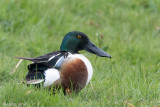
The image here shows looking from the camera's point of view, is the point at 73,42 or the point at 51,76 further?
the point at 73,42

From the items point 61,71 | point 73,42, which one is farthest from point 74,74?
point 73,42

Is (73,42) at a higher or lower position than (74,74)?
higher

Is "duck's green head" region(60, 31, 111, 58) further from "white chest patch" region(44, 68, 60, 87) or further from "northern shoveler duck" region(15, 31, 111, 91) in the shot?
"white chest patch" region(44, 68, 60, 87)

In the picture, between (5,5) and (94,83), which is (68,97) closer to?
(94,83)

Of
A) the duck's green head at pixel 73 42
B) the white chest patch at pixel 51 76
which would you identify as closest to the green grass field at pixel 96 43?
the white chest patch at pixel 51 76

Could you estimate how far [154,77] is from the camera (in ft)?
15.0

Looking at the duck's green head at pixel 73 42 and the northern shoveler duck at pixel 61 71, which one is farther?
the duck's green head at pixel 73 42

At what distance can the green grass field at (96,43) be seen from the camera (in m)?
3.63

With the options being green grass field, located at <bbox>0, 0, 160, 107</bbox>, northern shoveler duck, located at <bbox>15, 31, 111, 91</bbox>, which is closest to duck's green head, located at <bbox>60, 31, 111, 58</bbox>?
northern shoveler duck, located at <bbox>15, 31, 111, 91</bbox>

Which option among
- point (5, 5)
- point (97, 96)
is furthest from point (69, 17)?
point (97, 96)

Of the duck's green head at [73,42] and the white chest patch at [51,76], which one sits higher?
the duck's green head at [73,42]

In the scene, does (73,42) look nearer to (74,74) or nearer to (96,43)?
(74,74)

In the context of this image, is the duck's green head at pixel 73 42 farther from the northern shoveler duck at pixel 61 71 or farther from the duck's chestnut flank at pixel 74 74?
the duck's chestnut flank at pixel 74 74

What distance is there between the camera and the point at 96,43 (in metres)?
6.07
